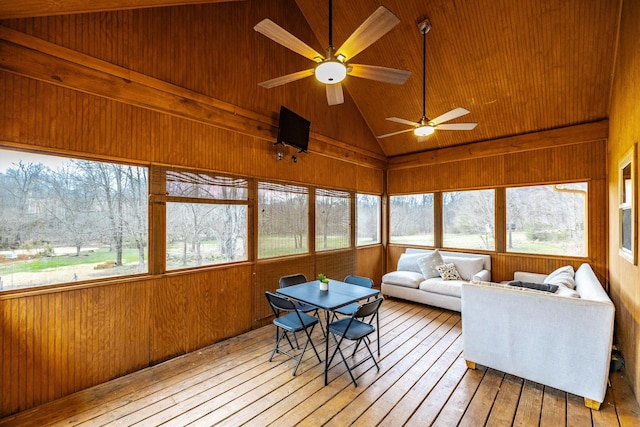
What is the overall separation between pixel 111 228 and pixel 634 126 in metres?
5.12

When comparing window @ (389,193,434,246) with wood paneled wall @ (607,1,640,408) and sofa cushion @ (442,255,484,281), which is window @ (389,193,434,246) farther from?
wood paneled wall @ (607,1,640,408)

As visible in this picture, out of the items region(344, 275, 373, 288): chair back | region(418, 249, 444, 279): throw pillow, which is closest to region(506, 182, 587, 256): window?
region(418, 249, 444, 279): throw pillow

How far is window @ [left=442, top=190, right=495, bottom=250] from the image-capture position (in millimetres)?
5438

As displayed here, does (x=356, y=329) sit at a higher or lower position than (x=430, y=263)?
lower

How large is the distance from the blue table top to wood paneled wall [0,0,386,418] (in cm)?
97

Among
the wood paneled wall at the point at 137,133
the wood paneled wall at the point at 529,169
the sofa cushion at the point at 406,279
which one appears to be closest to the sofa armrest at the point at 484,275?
the wood paneled wall at the point at 529,169

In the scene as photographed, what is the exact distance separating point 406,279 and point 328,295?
101 inches

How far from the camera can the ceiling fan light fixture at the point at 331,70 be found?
2387 millimetres

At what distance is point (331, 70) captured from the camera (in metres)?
2.46

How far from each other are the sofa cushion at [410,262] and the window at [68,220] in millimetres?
4562

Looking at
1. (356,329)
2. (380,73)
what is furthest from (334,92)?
(356,329)

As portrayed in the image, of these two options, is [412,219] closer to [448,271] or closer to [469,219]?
[469,219]

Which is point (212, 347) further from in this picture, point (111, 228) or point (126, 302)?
point (111, 228)

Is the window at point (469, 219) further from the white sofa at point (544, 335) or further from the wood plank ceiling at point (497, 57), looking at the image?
the white sofa at point (544, 335)
